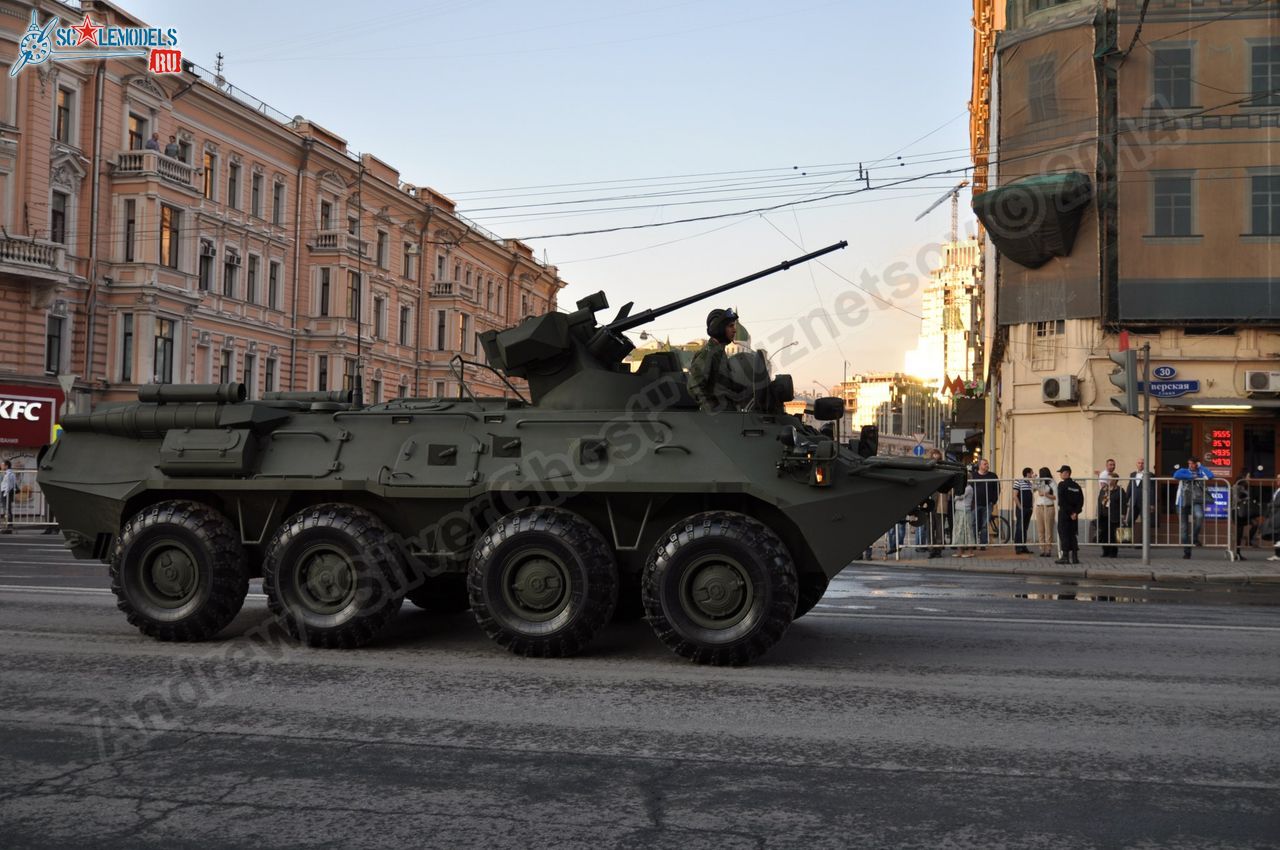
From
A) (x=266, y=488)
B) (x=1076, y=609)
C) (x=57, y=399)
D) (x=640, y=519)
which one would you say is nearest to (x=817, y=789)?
(x=640, y=519)

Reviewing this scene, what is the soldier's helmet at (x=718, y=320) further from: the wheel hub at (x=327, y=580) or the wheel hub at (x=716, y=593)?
the wheel hub at (x=327, y=580)

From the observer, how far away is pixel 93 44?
33.7 m

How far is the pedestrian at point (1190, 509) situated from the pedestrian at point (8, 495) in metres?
22.9

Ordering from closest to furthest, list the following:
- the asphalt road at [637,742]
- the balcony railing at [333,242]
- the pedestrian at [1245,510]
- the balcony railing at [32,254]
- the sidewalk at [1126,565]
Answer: the asphalt road at [637,742]
the sidewalk at [1126,565]
the pedestrian at [1245,510]
the balcony railing at [32,254]
the balcony railing at [333,242]

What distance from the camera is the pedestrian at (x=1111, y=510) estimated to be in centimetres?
1825

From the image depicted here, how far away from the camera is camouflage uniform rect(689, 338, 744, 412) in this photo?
7.73 metres

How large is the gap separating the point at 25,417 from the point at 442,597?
27.3 meters

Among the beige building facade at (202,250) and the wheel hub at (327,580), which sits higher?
the beige building facade at (202,250)

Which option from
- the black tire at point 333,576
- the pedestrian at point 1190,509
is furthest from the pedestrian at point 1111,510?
the black tire at point 333,576

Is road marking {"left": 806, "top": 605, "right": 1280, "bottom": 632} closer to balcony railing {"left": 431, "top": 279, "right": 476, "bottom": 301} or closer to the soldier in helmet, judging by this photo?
the soldier in helmet

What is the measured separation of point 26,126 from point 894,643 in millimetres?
32140

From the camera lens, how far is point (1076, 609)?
1084cm

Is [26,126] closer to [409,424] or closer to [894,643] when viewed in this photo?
[409,424]

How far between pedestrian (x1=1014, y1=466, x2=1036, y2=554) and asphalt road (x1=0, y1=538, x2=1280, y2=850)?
401 inches
